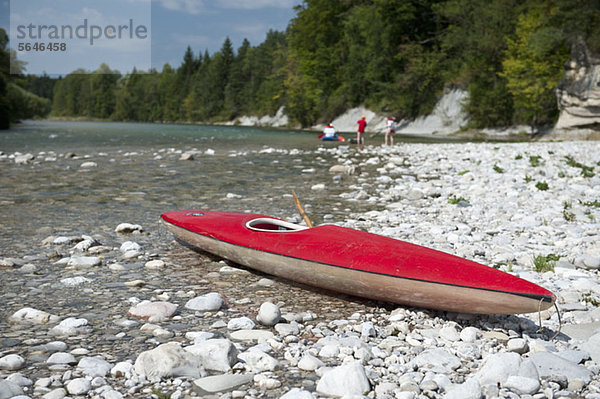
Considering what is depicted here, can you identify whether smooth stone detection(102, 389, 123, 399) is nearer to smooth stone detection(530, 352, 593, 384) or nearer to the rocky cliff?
smooth stone detection(530, 352, 593, 384)

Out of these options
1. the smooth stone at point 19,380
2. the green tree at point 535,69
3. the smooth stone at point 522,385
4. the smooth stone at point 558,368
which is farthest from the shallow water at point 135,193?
the green tree at point 535,69

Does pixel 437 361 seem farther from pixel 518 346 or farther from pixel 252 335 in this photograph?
pixel 252 335

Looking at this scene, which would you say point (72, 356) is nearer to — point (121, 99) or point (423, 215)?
point (423, 215)

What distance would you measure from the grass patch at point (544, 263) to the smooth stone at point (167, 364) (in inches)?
132

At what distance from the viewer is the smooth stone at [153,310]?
3.58 m

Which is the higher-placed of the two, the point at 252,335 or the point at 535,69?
the point at 535,69

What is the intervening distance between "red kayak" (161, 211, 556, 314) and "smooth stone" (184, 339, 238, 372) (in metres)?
1.26

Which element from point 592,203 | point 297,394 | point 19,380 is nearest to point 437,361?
point 297,394

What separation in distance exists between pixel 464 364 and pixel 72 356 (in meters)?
2.43

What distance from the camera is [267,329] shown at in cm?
342

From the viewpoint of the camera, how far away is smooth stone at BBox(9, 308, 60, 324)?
3.42 m

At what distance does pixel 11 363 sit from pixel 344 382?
1.97 m

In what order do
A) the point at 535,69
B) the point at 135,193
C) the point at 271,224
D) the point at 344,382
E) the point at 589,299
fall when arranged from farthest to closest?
the point at 535,69 < the point at 135,193 < the point at 271,224 < the point at 589,299 < the point at 344,382

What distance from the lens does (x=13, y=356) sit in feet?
9.11
